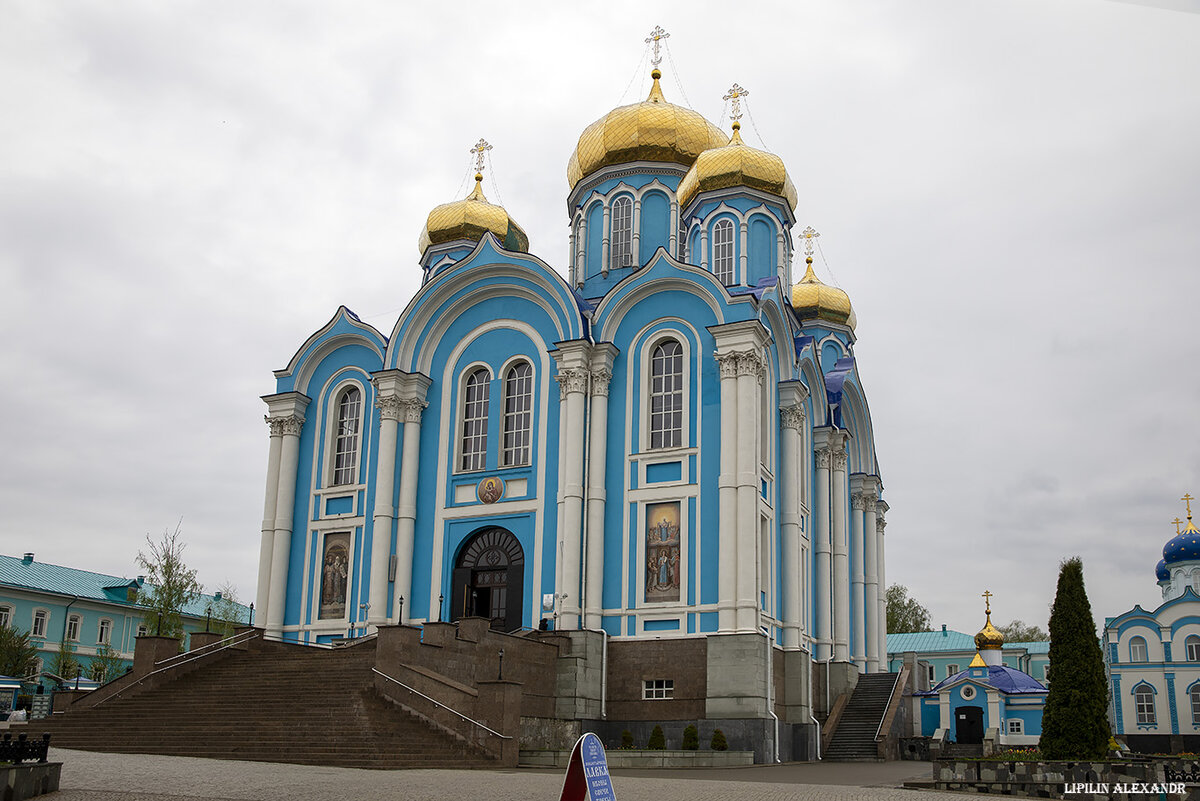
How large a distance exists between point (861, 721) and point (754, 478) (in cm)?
772

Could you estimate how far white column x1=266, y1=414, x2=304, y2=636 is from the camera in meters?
25.8

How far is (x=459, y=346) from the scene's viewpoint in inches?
1017

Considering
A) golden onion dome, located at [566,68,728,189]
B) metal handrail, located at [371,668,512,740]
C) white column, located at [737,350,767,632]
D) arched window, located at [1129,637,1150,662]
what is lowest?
metal handrail, located at [371,668,512,740]

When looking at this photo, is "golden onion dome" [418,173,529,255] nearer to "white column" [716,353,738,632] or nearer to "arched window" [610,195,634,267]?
"arched window" [610,195,634,267]

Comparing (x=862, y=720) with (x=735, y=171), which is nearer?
(x=862, y=720)

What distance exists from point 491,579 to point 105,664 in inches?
754

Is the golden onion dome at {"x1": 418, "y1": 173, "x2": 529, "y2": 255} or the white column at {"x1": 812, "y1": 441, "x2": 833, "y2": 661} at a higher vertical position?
the golden onion dome at {"x1": 418, "y1": 173, "x2": 529, "y2": 255}

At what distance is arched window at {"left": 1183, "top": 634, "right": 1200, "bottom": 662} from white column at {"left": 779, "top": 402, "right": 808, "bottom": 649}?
21.3 m

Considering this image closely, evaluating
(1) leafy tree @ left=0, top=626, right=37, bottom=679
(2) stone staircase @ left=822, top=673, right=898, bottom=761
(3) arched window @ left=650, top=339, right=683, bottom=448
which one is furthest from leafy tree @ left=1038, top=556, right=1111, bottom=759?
(1) leafy tree @ left=0, top=626, right=37, bottom=679

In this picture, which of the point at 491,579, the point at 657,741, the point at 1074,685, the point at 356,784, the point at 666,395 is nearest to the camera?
the point at 356,784

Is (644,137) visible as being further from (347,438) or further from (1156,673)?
(1156,673)

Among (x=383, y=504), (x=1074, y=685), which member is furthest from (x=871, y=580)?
(x=1074, y=685)

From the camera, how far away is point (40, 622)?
132 ft

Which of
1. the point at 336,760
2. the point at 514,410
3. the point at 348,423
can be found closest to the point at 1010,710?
the point at 514,410
